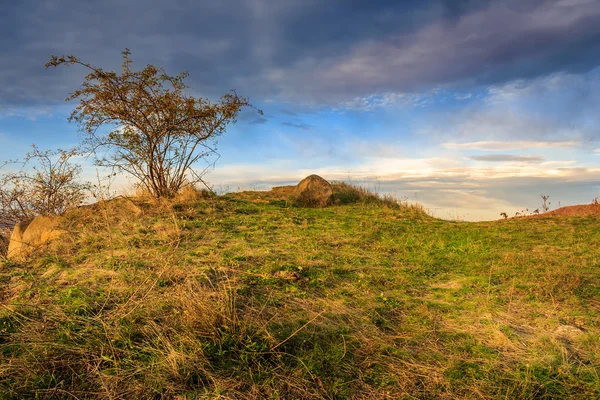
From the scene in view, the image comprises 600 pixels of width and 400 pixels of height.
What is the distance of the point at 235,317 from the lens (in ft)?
11.2

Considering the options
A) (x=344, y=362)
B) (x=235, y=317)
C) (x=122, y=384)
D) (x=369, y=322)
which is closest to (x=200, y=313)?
(x=235, y=317)

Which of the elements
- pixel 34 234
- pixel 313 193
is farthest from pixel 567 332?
pixel 34 234

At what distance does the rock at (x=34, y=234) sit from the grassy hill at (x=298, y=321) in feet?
4.64

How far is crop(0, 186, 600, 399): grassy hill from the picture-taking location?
3.02 meters

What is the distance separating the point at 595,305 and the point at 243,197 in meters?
9.54

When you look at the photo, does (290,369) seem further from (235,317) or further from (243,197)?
(243,197)

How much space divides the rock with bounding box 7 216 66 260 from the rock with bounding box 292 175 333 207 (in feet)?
20.8

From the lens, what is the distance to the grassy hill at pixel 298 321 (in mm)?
3023

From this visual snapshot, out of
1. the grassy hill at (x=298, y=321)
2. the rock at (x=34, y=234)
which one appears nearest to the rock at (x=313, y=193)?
the grassy hill at (x=298, y=321)

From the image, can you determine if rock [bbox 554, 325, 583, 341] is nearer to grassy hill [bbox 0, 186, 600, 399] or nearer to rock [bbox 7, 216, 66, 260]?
grassy hill [bbox 0, 186, 600, 399]

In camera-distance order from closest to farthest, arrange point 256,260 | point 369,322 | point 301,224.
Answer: point 369,322, point 256,260, point 301,224

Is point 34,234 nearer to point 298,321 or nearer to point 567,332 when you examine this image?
point 298,321

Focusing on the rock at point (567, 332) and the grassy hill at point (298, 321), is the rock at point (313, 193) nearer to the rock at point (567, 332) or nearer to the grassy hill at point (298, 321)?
the grassy hill at point (298, 321)

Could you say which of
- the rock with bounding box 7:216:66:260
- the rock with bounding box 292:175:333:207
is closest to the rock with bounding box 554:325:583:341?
the rock with bounding box 292:175:333:207
